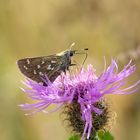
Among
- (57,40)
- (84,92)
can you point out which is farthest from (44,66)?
(57,40)

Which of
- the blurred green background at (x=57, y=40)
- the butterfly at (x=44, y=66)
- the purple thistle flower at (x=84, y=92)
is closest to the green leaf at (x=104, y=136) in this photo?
the purple thistle flower at (x=84, y=92)

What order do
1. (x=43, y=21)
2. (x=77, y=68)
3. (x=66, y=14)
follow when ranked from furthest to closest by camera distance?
(x=43, y=21), (x=66, y=14), (x=77, y=68)

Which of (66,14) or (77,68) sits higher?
(66,14)

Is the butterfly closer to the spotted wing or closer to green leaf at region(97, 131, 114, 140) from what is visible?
the spotted wing

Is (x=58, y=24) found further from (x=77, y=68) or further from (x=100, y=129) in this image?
(x=100, y=129)

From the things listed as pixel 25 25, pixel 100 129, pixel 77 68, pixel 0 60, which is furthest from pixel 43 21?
pixel 100 129

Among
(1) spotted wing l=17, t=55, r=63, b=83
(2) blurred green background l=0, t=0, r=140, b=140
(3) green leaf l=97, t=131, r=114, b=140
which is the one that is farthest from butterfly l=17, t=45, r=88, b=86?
(2) blurred green background l=0, t=0, r=140, b=140
